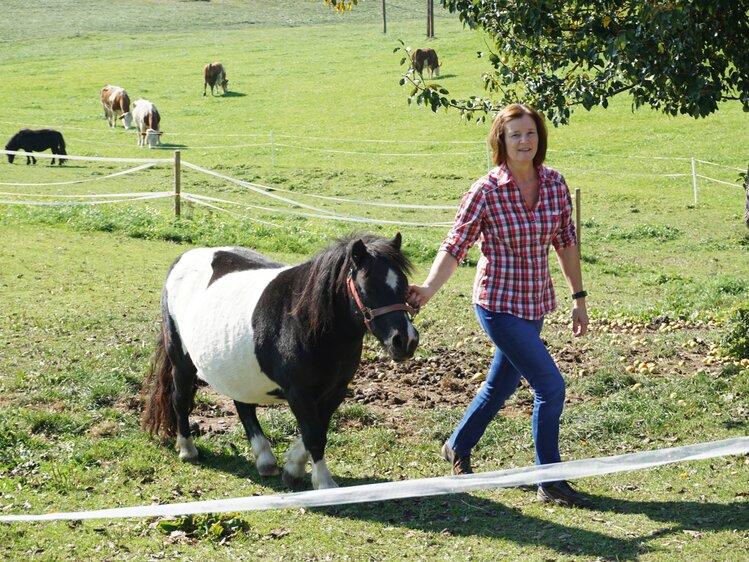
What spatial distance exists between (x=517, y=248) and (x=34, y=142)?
81.7 ft

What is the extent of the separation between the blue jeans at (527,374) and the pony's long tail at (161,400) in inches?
97.3

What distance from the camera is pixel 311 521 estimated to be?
5.39m

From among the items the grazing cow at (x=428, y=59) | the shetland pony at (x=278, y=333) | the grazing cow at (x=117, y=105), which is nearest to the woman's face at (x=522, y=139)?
the shetland pony at (x=278, y=333)

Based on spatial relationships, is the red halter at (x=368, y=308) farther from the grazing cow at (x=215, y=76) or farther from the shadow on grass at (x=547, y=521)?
the grazing cow at (x=215, y=76)

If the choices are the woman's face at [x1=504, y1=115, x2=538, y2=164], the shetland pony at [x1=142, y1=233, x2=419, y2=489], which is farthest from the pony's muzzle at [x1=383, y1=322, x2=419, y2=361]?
the woman's face at [x1=504, y1=115, x2=538, y2=164]

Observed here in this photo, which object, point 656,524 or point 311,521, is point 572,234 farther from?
point 311,521

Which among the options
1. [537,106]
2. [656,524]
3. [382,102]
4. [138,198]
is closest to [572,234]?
[656,524]

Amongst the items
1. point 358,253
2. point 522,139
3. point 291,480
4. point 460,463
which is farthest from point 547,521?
point 522,139

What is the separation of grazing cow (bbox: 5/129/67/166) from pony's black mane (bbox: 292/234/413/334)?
22717mm

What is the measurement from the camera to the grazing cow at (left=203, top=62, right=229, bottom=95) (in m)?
40.8

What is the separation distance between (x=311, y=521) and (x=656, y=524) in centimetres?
198

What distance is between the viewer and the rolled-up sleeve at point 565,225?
209 inches

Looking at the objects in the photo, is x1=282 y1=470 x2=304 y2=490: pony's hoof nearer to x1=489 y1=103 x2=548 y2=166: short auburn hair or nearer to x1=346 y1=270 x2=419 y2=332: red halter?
x1=346 y1=270 x2=419 y2=332: red halter

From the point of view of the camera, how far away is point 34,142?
27.2m
